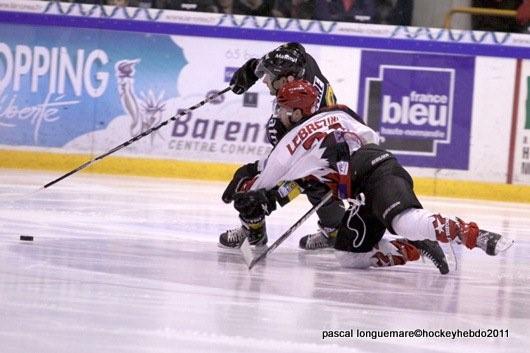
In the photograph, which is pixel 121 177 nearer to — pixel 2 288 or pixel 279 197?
pixel 279 197

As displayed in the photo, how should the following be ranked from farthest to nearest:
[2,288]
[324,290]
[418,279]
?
[418,279], [324,290], [2,288]

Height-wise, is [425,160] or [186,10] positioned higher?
[186,10]

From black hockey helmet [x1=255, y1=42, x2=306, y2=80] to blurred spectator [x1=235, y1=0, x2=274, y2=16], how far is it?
4211 millimetres

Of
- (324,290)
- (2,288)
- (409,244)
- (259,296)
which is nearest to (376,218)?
(409,244)

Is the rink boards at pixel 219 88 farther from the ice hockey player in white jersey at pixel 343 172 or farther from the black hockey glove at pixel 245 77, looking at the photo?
the ice hockey player in white jersey at pixel 343 172

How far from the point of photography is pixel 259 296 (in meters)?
3.89

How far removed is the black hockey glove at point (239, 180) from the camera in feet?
17.3

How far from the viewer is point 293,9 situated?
9625 millimetres

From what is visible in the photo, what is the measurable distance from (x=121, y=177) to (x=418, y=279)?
187 inches

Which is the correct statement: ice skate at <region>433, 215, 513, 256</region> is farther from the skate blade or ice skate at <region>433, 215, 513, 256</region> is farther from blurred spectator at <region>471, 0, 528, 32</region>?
blurred spectator at <region>471, 0, 528, 32</region>

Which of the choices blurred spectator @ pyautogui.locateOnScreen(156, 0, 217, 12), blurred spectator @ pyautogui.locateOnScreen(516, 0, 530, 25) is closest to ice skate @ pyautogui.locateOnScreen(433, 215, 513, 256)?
blurred spectator @ pyautogui.locateOnScreen(156, 0, 217, 12)

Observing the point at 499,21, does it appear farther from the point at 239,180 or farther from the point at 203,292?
the point at 203,292

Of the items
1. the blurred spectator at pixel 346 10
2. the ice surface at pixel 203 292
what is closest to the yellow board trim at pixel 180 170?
the blurred spectator at pixel 346 10

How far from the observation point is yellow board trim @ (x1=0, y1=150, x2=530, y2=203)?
9.30 metres
